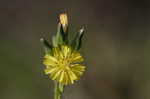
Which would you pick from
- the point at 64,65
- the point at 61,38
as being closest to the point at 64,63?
the point at 64,65

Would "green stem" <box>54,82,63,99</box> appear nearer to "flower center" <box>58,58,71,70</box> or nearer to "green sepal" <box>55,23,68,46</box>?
"flower center" <box>58,58,71,70</box>

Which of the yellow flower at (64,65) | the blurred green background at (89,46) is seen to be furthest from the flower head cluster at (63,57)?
the blurred green background at (89,46)

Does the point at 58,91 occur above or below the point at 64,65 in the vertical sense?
below

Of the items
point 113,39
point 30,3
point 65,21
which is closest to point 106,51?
point 113,39

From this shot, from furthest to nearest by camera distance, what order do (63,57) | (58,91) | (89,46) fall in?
(89,46)
(63,57)
(58,91)

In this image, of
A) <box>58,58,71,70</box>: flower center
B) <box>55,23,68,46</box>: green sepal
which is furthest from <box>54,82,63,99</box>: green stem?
<box>55,23,68,46</box>: green sepal

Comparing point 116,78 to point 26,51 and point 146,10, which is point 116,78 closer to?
point 26,51

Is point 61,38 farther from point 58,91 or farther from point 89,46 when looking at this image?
point 89,46
